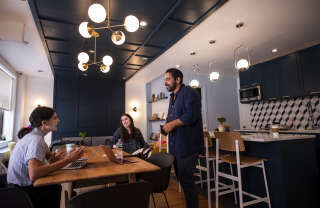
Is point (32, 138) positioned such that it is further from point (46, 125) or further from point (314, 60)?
point (314, 60)

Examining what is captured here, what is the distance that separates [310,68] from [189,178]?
13.4 feet

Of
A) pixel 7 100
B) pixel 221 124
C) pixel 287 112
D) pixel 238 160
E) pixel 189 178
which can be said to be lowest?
pixel 189 178

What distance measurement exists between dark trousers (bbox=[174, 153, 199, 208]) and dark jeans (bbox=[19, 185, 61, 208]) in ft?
3.58

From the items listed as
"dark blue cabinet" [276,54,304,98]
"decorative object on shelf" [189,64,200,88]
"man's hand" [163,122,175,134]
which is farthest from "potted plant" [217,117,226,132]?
"dark blue cabinet" [276,54,304,98]

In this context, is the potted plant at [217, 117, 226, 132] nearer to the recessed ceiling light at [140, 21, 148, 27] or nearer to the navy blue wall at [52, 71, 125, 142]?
the recessed ceiling light at [140, 21, 148, 27]

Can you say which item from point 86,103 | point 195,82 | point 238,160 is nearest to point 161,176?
point 238,160

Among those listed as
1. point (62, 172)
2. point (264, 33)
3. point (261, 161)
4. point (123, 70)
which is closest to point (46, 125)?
point (62, 172)

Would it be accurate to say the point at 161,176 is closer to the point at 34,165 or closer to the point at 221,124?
the point at 34,165

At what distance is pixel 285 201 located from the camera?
83.1 inches

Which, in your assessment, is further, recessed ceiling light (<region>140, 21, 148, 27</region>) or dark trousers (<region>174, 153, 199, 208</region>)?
recessed ceiling light (<region>140, 21, 148, 27</region>)

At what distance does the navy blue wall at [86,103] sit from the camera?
6.83m

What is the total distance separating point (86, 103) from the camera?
7.18 m

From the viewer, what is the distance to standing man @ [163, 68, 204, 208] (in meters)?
1.86

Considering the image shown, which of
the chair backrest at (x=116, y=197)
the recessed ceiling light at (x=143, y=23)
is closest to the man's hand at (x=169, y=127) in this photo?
the chair backrest at (x=116, y=197)
